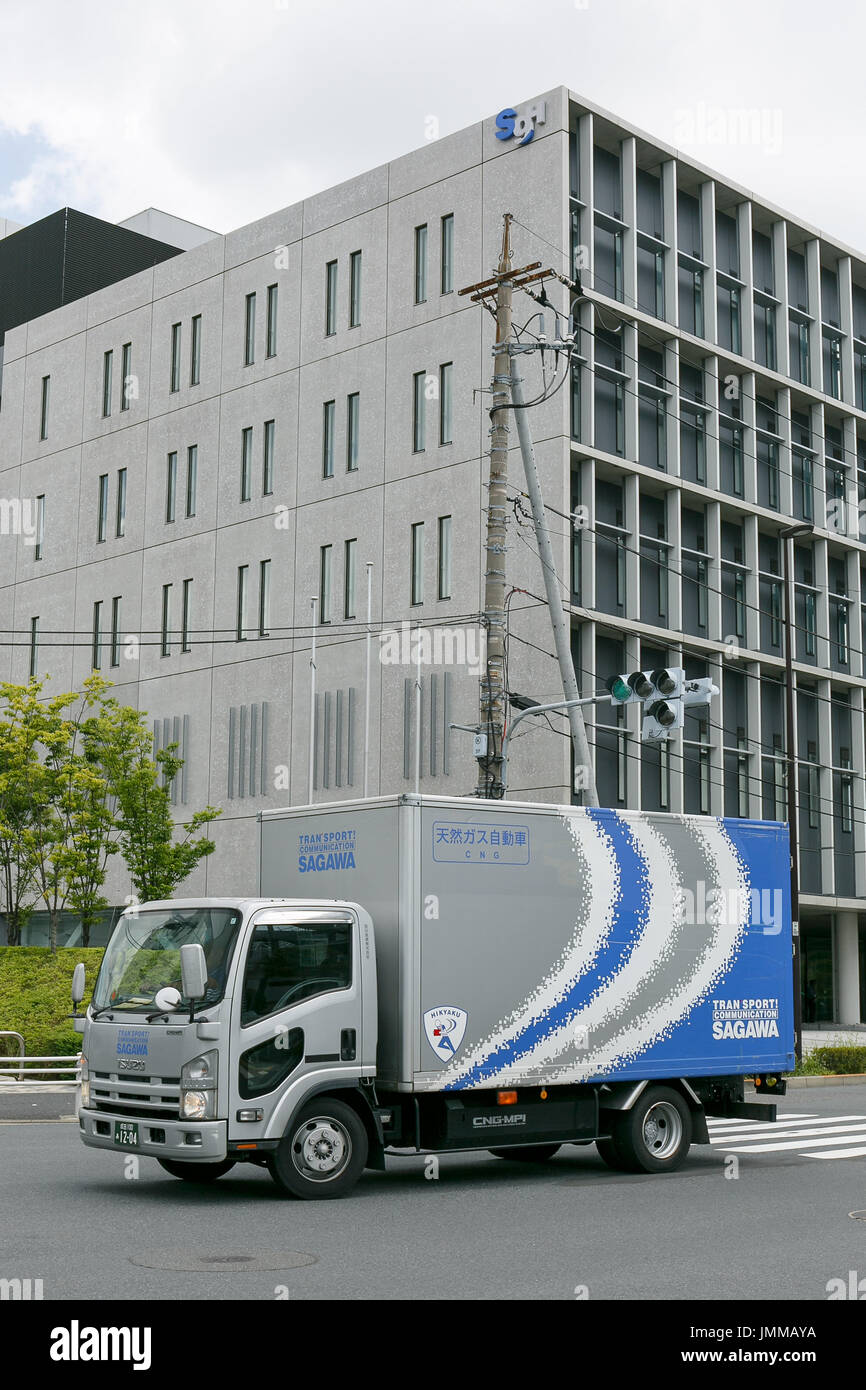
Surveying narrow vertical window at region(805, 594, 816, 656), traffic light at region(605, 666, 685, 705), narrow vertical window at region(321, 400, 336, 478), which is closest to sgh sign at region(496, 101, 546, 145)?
narrow vertical window at region(321, 400, 336, 478)

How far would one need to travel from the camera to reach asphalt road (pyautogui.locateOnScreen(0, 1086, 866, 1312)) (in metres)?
8.73

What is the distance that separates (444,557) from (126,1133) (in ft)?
96.1

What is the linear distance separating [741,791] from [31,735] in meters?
18.9

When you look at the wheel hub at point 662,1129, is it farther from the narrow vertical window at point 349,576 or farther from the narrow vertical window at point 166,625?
the narrow vertical window at point 166,625

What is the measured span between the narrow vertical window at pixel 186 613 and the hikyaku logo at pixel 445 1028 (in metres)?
35.7

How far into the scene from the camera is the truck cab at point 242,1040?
A: 12.0m

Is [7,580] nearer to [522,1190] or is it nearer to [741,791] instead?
[741,791]

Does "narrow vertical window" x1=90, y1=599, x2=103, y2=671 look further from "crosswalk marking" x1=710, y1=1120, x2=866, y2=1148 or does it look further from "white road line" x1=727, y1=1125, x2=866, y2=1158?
"white road line" x1=727, y1=1125, x2=866, y2=1158

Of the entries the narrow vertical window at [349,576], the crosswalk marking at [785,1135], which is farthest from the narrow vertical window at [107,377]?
the crosswalk marking at [785,1135]

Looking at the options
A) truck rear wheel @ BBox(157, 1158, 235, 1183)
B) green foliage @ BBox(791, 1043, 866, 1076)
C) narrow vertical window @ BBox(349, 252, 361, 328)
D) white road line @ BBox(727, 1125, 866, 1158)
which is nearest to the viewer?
truck rear wheel @ BBox(157, 1158, 235, 1183)

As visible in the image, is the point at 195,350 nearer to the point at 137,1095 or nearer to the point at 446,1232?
the point at 137,1095

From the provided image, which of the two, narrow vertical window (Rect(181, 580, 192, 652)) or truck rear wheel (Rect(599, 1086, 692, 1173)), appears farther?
narrow vertical window (Rect(181, 580, 192, 652))

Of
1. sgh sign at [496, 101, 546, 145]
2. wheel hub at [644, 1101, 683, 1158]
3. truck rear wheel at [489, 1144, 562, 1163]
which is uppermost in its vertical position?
sgh sign at [496, 101, 546, 145]

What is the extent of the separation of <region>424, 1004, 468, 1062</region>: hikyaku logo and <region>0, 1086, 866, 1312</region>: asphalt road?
1190mm
